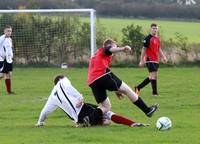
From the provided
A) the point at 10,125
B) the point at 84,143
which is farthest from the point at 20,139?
the point at 10,125

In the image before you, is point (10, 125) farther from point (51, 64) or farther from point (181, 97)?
point (51, 64)

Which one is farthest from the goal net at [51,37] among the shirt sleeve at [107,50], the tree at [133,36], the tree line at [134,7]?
the shirt sleeve at [107,50]

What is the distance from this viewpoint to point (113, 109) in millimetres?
18750

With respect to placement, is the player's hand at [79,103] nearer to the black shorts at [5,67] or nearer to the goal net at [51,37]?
the black shorts at [5,67]

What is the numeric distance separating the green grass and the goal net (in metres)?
2.45

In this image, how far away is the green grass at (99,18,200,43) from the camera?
127 ft

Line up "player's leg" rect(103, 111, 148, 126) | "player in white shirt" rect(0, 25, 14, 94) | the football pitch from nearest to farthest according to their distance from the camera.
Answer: the football pitch, "player's leg" rect(103, 111, 148, 126), "player in white shirt" rect(0, 25, 14, 94)

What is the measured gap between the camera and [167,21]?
4753cm

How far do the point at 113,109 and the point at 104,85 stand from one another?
365 cm

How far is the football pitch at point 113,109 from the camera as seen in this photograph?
13.4 meters

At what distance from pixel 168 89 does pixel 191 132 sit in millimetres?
10373

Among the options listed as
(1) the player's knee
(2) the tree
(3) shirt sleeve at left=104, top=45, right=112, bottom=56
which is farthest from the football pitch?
(2) the tree

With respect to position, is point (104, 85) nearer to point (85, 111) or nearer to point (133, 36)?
point (85, 111)

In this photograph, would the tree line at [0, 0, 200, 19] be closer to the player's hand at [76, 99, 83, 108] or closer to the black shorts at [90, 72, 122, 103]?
the black shorts at [90, 72, 122, 103]
